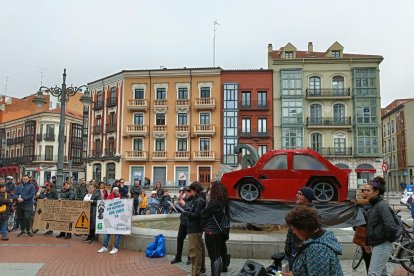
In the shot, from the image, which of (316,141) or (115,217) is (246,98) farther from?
(115,217)

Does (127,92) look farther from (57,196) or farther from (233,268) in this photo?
(233,268)

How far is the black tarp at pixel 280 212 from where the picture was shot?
9.34 m

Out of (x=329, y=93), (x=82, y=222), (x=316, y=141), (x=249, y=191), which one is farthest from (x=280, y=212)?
(x=329, y=93)

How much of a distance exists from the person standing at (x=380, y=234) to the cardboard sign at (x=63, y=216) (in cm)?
891

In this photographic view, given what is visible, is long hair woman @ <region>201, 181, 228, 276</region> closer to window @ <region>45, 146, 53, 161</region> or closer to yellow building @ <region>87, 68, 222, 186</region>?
yellow building @ <region>87, 68, 222, 186</region>

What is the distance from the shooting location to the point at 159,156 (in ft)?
153

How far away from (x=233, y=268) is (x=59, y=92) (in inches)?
498

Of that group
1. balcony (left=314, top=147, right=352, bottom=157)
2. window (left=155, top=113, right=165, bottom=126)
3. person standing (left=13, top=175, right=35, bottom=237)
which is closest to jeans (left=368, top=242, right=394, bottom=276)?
person standing (left=13, top=175, right=35, bottom=237)

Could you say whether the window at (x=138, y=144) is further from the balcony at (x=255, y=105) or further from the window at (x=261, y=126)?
the window at (x=261, y=126)

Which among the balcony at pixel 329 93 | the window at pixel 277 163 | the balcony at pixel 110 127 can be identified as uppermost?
the balcony at pixel 329 93

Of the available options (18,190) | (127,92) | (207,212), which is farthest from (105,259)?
(127,92)

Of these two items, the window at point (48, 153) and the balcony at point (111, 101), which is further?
the window at point (48, 153)

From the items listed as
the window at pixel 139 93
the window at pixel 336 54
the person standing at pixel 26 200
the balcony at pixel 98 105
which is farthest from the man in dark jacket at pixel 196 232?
the balcony at pixel 98 105

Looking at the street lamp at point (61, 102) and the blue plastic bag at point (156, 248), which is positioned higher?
the street lamp at point (61, 102)
